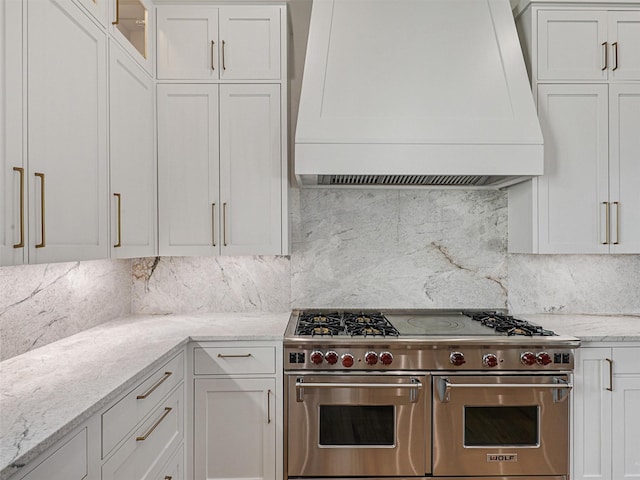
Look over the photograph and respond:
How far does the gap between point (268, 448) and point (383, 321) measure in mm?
891

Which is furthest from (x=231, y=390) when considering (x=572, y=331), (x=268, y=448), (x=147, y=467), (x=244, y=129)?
(x=572, y=331)

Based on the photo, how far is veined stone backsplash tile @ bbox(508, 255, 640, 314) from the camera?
2795 millimetres

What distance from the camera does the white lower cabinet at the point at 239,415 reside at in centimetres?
216

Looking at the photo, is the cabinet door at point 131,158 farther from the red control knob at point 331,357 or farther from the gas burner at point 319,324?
the red control knob at point 331,357

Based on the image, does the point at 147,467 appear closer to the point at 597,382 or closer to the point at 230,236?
the point at 230,236

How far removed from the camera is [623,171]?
2449 mm

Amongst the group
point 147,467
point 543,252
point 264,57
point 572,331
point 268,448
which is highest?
point 264,57

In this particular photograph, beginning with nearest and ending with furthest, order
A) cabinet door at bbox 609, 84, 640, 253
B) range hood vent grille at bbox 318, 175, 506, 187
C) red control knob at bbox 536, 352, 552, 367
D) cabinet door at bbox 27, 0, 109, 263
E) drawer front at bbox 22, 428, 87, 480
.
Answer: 1. drawer front at bbox 22, 428, 87, 480
2. cabinet door at bbox 27, 0, 109, 263
3. red control knob at bbox 536, 352, 552, 367
4. cabinet door at bbox 609, 84, 640, 253
5. range hood vent grille at bbox 318, 175, 506, 187

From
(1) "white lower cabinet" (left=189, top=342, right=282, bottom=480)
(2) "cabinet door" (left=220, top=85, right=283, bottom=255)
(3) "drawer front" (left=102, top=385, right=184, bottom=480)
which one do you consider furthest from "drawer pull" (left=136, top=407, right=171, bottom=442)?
(2) "cabinet door" (left=220, top=85, right=283, bottom=255)

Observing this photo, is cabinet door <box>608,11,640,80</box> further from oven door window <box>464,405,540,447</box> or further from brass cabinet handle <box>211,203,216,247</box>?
brass cabinet handle <box>211,203,216,247</box>

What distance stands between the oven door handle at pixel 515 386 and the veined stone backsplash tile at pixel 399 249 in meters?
0.76

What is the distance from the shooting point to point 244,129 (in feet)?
8.09

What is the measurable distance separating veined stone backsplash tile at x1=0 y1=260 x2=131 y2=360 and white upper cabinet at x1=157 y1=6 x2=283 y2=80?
1145 mm

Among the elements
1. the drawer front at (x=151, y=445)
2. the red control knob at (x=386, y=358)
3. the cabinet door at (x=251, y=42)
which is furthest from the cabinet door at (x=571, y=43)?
the drawer front at (x=151, y=445)
